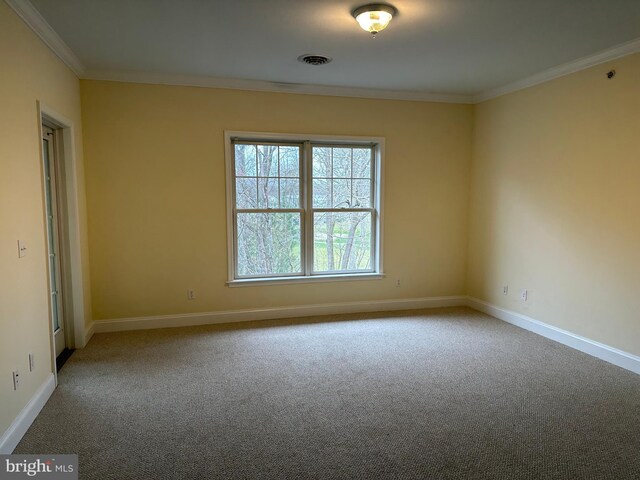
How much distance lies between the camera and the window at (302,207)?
470 cm

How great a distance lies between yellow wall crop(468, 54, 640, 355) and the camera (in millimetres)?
3439

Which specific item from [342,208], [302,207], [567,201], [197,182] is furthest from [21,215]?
A: [567,201]

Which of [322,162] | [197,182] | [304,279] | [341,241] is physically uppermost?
[322,162]

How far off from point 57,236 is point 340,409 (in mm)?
2890

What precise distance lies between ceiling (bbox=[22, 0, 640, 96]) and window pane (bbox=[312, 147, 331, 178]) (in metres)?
0.85

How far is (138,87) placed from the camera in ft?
13.8

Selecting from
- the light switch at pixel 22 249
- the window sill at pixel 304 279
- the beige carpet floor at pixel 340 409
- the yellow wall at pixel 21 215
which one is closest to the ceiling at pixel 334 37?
the yellow wall at pixel 21 215

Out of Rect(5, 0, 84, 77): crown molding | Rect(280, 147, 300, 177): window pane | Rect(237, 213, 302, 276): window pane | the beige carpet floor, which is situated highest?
Rect(5, 0, 84, 77): crown molding

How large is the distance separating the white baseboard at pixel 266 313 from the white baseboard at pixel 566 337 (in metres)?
0.54

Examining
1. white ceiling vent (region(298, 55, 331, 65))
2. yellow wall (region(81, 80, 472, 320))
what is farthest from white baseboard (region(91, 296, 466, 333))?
white ceiling vent (region(298, 55, 331, 65))

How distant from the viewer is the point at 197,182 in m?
4.47

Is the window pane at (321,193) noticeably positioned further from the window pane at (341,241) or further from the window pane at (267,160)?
the window pane at (267,160)

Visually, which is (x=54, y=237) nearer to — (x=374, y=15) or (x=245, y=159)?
(x=245, y=159)

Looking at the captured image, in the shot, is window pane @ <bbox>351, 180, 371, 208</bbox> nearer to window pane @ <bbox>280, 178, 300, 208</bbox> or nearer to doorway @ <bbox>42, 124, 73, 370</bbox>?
window pane @ <bbox>280, 178, 300, 208</bbox>
